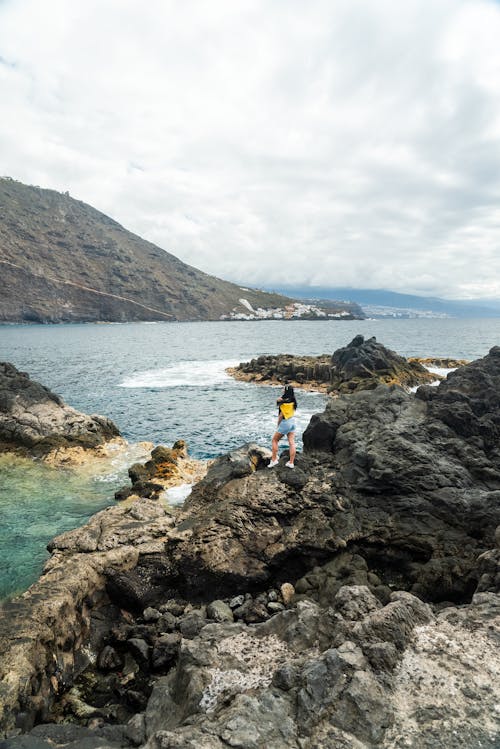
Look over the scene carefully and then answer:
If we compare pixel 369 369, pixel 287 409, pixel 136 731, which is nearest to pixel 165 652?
pixel 136 731

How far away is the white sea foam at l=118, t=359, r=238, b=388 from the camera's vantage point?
178ft

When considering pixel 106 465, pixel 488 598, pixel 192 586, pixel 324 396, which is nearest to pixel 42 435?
pixel 106 465

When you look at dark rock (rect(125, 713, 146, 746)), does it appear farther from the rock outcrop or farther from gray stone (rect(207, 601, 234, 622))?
the rock outcrop

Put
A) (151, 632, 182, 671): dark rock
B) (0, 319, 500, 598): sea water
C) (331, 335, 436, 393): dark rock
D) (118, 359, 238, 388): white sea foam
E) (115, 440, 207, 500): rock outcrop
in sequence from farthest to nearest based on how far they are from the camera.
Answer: (118, 359, 238, 388): white sea foam → (331, 335, 436, 393): dark rock → (115, 440, 207, 500): rock outcrop → (0, 319, 500, 598): sea water → (151, 632, 182, 671): dark rock

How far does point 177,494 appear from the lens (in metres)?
19.5

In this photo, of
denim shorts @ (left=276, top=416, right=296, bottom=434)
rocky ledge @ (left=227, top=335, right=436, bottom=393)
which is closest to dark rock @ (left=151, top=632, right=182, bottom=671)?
denim shorts @ (left=276, top=416, right=296, bottom=434)

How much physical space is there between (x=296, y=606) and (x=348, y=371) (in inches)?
1708

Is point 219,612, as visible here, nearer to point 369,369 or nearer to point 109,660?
point 109,660

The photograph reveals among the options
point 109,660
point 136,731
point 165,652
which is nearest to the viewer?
point 136,731

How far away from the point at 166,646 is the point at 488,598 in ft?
23.1

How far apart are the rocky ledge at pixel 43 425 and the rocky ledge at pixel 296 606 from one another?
11.4 metres

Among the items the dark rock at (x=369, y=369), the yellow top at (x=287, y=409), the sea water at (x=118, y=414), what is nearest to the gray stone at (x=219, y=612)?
the sea water at (x=118, y=414)

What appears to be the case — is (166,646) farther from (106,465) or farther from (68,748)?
(106,465)

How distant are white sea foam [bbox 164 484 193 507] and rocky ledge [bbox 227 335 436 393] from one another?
28.7m
